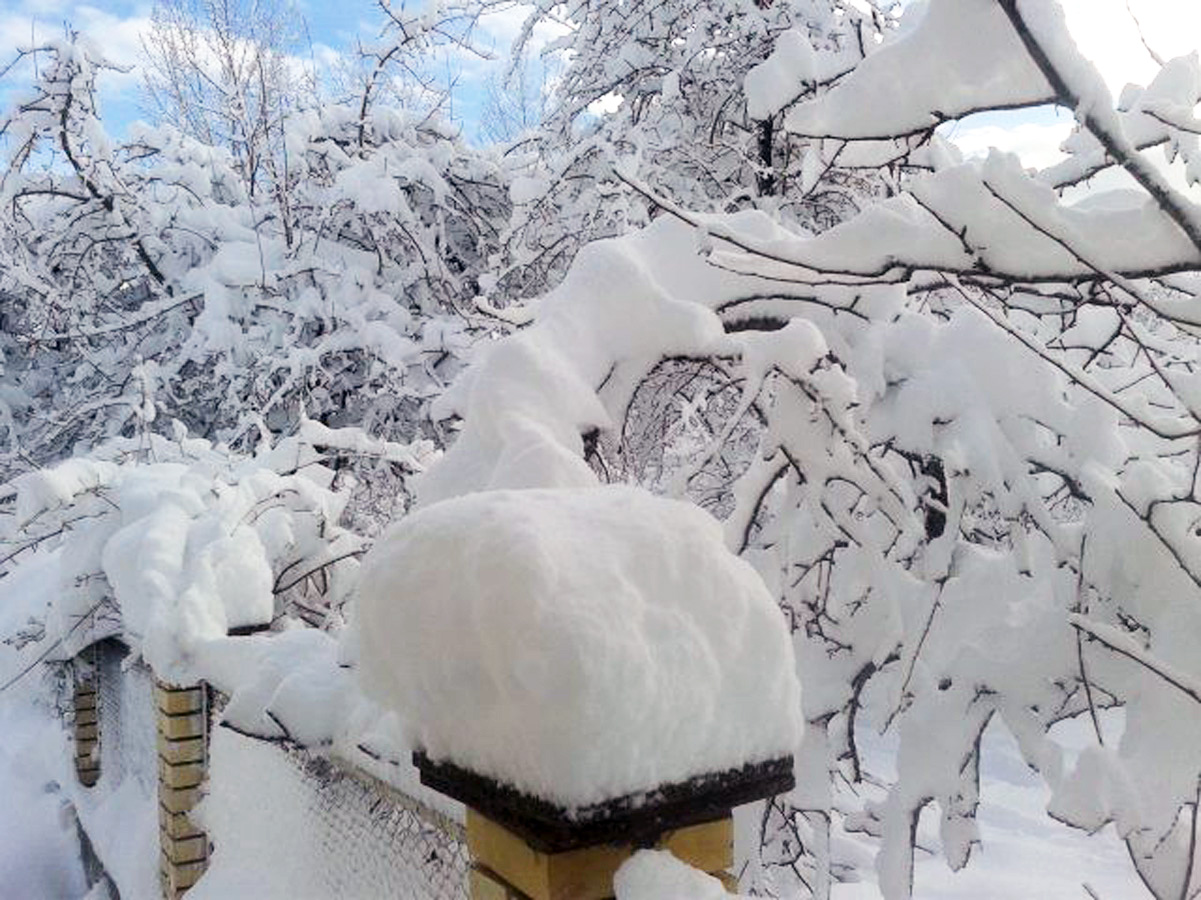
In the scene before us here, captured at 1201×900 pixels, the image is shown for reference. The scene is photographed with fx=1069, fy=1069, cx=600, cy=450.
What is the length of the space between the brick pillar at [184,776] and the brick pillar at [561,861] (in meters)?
2.74

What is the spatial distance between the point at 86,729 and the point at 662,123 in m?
5.37

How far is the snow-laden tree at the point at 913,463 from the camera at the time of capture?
7.01 ft

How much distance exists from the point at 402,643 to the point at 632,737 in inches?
14.7

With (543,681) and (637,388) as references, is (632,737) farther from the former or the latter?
(637,388)

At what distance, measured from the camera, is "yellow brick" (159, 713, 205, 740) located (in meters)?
4.00

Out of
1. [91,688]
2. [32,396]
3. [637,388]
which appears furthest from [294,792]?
[32,396]

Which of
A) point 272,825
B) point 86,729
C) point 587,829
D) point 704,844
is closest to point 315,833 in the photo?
point 272,825

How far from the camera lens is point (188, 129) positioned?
17.5 meters

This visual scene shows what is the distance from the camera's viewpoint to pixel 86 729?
242 inches

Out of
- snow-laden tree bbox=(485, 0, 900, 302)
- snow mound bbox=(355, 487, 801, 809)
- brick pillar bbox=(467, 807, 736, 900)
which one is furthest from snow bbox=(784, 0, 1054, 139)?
snow-laden tree bbox=(485, 0, 900, 302)

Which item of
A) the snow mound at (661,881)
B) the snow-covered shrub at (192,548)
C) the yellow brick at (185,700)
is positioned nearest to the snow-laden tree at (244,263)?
the snow-covered shrub at (192,548)

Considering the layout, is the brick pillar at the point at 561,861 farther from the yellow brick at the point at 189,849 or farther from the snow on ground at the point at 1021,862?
the snow on ground at the point at 1021,862

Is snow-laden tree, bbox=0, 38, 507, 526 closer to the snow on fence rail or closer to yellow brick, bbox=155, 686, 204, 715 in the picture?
the snow on fence rail

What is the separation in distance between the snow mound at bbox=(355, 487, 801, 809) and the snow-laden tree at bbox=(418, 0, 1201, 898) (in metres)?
0.58
